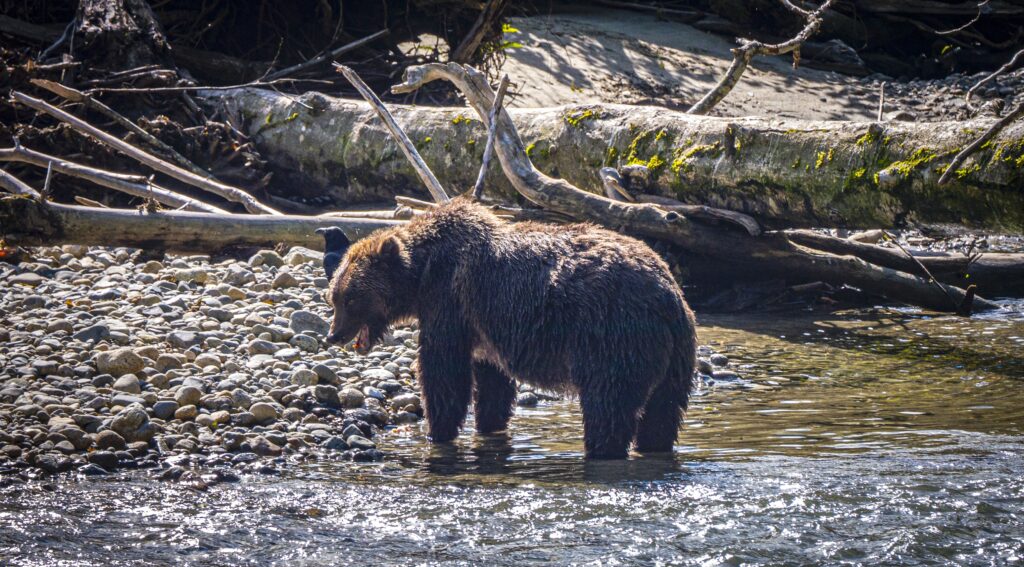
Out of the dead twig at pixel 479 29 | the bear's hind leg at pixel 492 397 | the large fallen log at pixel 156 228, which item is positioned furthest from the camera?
the dead twig at pixel 479 29

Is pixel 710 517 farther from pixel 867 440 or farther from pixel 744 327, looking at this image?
pixel 744 327

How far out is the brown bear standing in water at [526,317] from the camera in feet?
18.4

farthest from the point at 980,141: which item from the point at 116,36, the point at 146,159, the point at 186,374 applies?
the point at 116,36

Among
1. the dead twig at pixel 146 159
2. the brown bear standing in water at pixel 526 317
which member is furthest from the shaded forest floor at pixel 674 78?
the brown bear standing in water at pixel 526 317

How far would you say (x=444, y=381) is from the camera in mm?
6301

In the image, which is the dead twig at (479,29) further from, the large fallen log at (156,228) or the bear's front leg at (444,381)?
the bear's front leg at (444,381)

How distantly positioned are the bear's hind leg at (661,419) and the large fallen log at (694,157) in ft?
12.3

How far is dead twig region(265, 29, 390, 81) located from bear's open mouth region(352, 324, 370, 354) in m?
6.77

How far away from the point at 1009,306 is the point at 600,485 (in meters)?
6.84

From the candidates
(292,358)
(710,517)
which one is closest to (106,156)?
(292,358)

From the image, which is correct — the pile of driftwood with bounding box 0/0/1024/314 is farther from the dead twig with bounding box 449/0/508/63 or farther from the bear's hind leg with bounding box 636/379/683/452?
the bear's hind leg with bounding box 636/379/683/452

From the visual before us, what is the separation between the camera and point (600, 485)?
17.0 feet

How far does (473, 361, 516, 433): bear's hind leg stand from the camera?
6.70 meters

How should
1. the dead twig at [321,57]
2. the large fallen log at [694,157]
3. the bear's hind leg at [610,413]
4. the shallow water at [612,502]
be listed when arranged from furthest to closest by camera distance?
the dead twig at [321,57] → the large fallen log at [694,157] → the bear's hind leg at [610,413] → the shallow water at [612,502]
